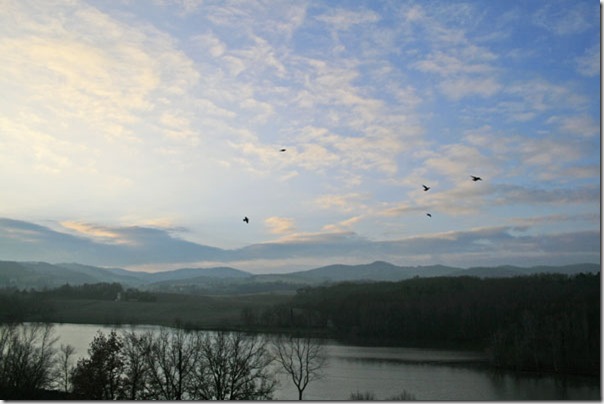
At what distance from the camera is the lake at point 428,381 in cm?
2000

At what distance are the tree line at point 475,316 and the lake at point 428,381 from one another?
2.79 m

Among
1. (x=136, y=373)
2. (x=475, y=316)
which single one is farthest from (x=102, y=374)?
(x=475, y=316)

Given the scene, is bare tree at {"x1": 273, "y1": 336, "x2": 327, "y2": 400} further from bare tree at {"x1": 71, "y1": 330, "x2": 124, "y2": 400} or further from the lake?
bare tree at {"x1": 71, "y1": 330, "x2": 124, "y2": 400}

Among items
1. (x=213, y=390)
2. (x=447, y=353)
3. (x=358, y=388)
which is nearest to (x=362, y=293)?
(x=447, y=353)

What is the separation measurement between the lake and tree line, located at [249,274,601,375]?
279 cm

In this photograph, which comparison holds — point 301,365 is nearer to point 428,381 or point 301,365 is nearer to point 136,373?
point 136,373

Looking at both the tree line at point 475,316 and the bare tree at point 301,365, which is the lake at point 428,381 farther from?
the tree line at point 475,316

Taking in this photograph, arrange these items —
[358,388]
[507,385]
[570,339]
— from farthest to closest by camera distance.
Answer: [570,339], [507,385], [358,388]

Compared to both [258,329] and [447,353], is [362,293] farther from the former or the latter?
[447,353]

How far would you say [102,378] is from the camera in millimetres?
14477

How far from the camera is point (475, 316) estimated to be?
1793 inches

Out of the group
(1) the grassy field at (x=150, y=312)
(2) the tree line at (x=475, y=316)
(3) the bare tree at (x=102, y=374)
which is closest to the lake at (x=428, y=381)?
(2) the tree line at (x=475, y=316)

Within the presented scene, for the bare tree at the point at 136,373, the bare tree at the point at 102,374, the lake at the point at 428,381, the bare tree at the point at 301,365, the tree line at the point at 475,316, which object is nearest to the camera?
the bare tree at the point at 102,374

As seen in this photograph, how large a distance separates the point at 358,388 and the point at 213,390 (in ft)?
23.2
